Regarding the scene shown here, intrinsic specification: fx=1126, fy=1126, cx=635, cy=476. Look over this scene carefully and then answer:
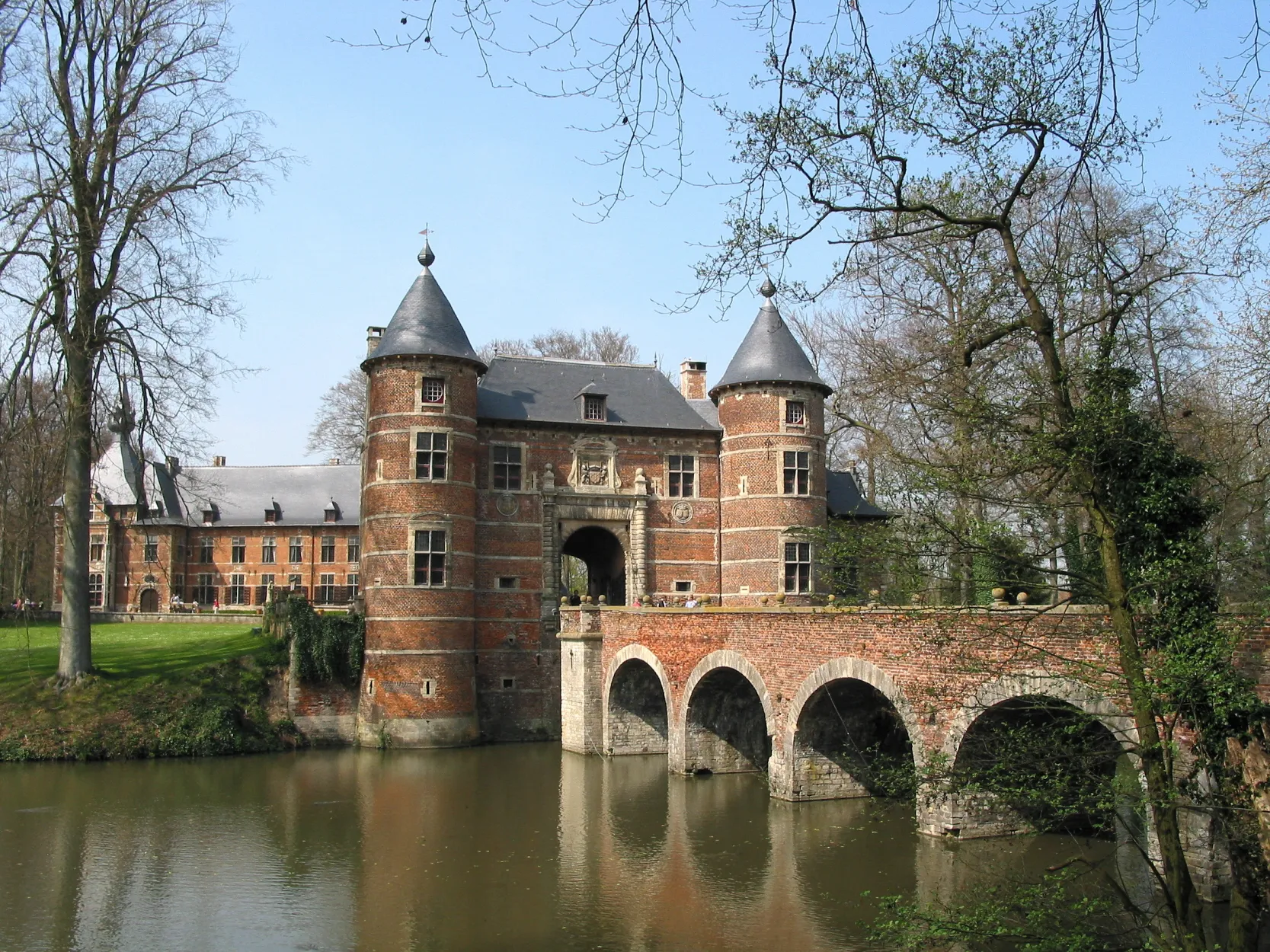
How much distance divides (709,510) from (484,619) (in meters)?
5.79

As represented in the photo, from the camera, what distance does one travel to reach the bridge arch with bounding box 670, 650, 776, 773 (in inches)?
760

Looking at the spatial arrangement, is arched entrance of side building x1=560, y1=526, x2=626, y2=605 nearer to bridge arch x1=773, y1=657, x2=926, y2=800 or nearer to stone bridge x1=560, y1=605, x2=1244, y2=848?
stone bridge x1=560, y1=605, x2=1244, y2=848

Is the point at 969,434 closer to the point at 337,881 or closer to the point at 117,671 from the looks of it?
the point at 337,881

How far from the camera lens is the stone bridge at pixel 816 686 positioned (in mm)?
10523

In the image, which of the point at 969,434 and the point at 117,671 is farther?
the point at 117,671

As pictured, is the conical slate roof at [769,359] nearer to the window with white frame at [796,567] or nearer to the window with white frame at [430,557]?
the window with white frame at [796,567]

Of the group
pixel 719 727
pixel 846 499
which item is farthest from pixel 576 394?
pixel 719 727

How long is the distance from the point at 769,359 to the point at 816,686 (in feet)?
37.6

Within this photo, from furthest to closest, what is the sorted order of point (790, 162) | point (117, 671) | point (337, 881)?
point (117, 671), point (337, 881), point (790, 162)

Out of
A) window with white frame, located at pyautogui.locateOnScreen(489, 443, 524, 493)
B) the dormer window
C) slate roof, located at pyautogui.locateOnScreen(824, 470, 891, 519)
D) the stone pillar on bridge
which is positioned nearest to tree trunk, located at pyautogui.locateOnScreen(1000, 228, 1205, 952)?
the stone pillar on bridge

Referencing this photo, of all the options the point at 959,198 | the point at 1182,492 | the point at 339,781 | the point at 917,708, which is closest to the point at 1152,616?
the point at 1182,492

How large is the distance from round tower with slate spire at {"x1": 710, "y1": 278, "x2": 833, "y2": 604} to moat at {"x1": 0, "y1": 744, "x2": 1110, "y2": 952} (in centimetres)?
660

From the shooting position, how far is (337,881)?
12.8 meters

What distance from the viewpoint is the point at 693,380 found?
2934cm
